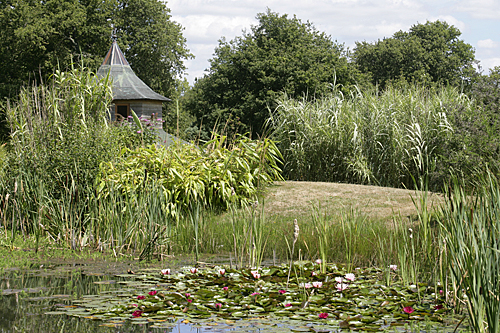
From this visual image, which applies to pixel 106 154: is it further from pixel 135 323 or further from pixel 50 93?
Answer: pixel 135 323

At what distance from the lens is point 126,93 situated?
22797mm

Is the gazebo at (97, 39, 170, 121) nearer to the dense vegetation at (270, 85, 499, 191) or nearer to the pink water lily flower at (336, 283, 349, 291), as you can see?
the dense vegetation at (270, 85, 499, 191)

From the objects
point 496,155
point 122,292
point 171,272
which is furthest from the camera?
point 496,155

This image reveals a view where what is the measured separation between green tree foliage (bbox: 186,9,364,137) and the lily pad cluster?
1889 centimetres

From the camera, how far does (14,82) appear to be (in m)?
29.4

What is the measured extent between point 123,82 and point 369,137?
1527 centimetres

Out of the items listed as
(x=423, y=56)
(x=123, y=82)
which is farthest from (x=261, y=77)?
(x=423, y=56)

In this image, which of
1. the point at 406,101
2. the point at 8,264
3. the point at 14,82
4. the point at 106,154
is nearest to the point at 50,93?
the point at 106,154

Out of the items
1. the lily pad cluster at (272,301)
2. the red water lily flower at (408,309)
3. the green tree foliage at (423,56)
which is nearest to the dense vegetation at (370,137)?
the lily pad cluster at (272,301)

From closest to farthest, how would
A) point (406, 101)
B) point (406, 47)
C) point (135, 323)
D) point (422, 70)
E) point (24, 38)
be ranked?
point (135, 323)
point (406, 101)
point (24, 38)
point (422, 70)
point (406, 47)

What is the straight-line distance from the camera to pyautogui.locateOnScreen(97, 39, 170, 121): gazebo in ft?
74.4

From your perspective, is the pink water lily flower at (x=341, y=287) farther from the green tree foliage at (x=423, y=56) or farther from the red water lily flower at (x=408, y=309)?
the green tree foliage at (x=423, y=56)

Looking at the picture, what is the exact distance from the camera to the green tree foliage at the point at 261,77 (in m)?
25.4

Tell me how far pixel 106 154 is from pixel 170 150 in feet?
6.21
